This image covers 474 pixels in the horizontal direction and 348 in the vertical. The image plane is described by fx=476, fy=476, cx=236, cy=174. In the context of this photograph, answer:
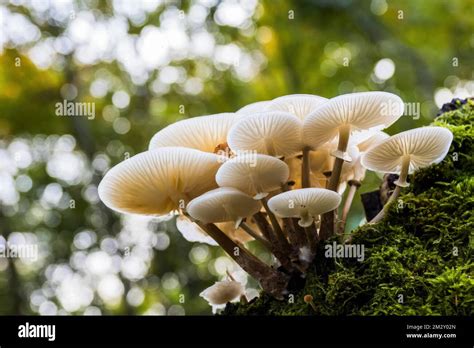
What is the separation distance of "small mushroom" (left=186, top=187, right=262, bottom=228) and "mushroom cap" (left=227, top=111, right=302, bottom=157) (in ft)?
0.65

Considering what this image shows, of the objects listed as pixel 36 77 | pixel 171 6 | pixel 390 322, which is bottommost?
pixel 390 322

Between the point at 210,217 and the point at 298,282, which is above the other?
the point at 210,217

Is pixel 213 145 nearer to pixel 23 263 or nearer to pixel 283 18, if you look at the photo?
pixel 283 18

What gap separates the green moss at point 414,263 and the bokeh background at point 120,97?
19.0ft

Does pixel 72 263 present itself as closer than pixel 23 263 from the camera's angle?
Yes

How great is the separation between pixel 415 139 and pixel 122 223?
8.02 m

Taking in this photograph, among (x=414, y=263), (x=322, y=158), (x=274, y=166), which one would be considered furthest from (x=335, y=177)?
(x=414, y=263)

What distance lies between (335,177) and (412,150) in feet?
1.14

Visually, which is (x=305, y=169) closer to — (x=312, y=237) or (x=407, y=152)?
(x=312, y=237)

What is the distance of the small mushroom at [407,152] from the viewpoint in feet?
6.42

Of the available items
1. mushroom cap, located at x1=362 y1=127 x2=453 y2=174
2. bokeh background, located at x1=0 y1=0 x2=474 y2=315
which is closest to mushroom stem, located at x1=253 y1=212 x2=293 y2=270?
mushroom cap, located at x1=362 y1=127 x2=453 y2=174

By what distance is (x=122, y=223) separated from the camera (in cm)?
934

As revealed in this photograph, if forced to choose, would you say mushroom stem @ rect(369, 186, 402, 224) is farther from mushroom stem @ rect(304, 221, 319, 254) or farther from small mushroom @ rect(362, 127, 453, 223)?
mushroom stem @ rect(304, 221, 319, 254)

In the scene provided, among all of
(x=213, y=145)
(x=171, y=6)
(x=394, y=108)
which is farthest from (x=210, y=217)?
(x=171, y=6)
